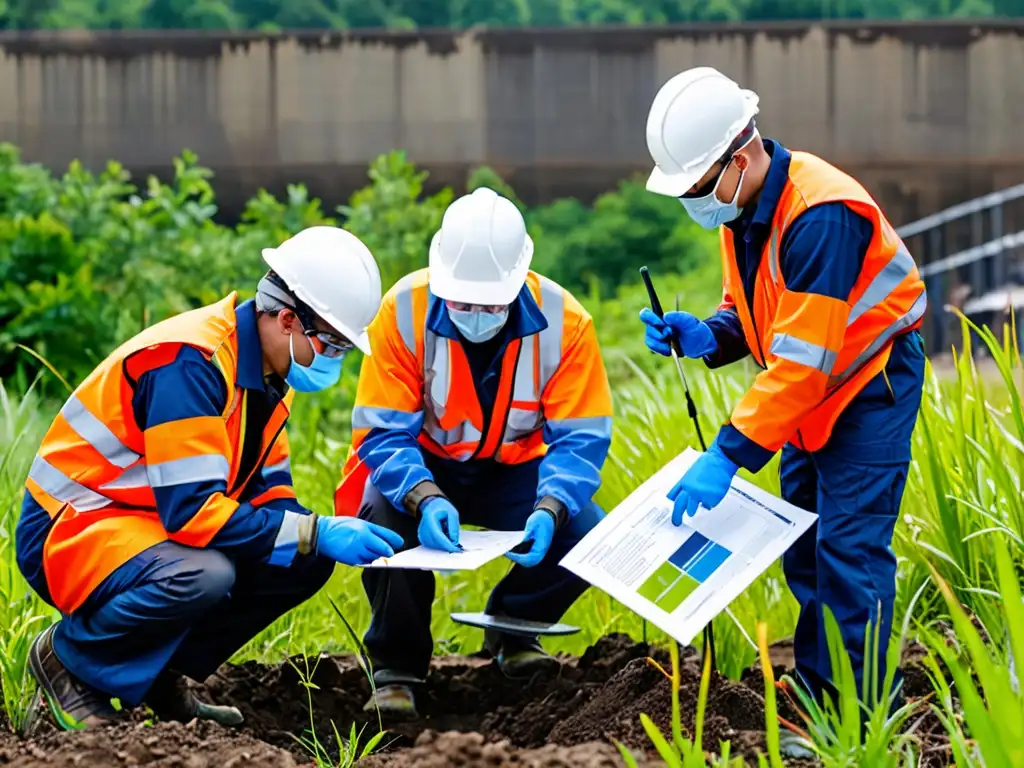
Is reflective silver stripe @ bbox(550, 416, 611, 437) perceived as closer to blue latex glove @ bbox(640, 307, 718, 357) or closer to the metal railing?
blue latex glove @ bbox(640, 307, 718, 357)

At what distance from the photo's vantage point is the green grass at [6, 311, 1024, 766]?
3282 millimetres

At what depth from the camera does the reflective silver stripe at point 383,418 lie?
395 centimetres

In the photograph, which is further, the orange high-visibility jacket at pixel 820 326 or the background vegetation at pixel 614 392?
the background vegetation at pixel 614 392

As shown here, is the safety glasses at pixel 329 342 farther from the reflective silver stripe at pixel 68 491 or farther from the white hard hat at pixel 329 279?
the reflective silver stripe at pixel 68 491

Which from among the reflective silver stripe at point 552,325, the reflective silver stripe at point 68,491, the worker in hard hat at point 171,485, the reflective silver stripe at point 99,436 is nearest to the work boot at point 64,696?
the worker in hard hat at point 171,485

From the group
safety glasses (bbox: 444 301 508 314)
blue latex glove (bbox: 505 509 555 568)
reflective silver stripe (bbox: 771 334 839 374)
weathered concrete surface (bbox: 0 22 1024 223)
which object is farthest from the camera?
weathered concrete surface (bbox: 0 22 1024 223)

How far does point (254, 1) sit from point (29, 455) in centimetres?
846

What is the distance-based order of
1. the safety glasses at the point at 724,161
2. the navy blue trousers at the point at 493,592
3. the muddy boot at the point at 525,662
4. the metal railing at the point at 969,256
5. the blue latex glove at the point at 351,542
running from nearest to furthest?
1. the safety glasses at the point at 724,161
2. the blue latex glove at the point at 351,542
3. the navy blue trousers at the point at 493,592
4. the muddy boot at the point at 525,662
5. the metal railing at the point at 969,256

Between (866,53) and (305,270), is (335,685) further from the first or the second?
(866,53)

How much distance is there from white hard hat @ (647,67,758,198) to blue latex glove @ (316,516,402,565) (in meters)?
1.11

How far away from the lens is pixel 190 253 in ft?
25.6

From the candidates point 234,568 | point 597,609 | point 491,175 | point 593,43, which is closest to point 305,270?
point 234,568

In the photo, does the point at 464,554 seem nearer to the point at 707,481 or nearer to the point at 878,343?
the point at 707,481

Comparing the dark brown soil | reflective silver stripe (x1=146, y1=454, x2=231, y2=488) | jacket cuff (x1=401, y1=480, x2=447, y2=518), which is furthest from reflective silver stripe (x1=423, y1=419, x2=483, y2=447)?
reflective silver stripe (x1=146, y1=454, x2=231, y2=488)
